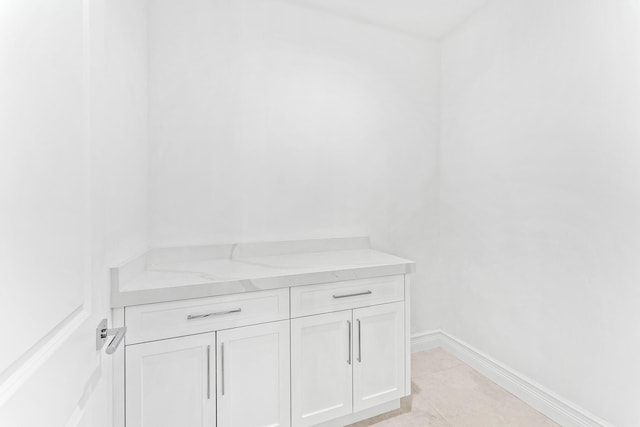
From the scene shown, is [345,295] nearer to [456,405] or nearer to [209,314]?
[209,314]

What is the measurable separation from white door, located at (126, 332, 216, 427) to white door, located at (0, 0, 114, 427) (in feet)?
1.66

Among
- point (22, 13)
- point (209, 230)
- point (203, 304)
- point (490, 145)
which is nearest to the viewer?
point (22, 13)

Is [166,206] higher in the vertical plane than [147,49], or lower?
lower

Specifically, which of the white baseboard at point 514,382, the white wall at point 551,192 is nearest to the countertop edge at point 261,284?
the white wall at point 551,192

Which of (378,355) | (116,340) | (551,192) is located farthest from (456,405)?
(116,340)

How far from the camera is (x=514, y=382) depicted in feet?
6.26

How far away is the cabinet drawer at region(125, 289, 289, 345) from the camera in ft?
4.01

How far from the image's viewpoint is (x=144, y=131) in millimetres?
1664

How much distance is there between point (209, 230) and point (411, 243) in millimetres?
1483

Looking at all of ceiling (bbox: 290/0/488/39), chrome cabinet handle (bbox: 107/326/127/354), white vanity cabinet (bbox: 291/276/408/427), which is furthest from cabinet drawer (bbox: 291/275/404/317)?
ceiling (bbox: 290/0/488/39)

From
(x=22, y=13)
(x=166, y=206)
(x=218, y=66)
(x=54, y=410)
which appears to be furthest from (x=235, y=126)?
(x=54, y=410)

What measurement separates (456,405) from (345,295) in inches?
39.3

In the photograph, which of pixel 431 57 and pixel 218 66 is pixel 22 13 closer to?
pixel 218 66

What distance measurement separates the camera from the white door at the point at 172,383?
1217 mm
